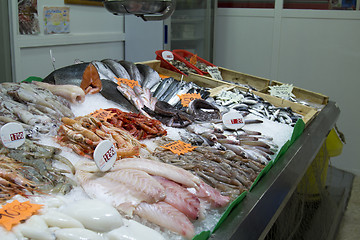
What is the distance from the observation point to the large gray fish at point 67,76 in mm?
3135

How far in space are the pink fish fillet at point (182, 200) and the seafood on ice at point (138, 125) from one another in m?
Result: 0.74

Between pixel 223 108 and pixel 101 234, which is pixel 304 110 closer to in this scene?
pixel 223 108

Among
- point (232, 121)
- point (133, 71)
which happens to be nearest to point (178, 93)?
point (133, 71)

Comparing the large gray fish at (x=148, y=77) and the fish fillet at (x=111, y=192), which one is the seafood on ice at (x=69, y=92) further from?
the fish fillet at (x=111, y=192)

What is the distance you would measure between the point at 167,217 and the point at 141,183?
0.74 ft

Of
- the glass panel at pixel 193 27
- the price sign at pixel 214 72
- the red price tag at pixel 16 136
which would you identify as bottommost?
the red price tag at pixel 16 136

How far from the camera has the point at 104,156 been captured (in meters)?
1.88

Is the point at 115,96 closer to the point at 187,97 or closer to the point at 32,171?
the point at 187,97

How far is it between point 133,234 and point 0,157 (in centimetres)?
83

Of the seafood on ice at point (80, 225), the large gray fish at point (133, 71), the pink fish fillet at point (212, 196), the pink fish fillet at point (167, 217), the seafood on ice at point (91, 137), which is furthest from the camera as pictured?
the large gray fish at point (133, 71)

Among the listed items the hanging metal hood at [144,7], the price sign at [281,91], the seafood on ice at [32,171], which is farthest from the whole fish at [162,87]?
the seafood on ice at [32,171]

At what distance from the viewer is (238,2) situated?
22.4 feet

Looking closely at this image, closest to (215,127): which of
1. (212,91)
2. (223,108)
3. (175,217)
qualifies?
(223,108)

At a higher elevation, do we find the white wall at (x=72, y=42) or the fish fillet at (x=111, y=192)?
the white wall at (x=72, y=42)
